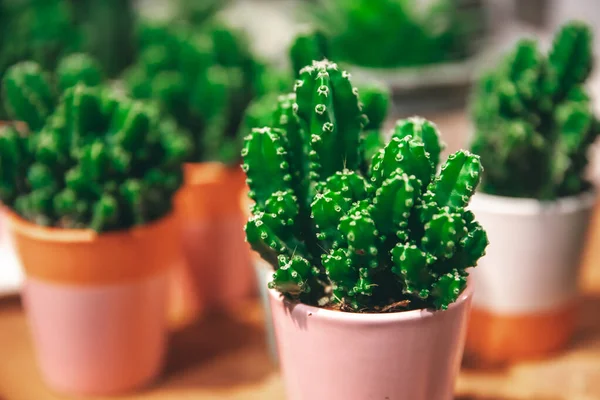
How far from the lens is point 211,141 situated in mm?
998

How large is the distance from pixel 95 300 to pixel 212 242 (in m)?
0.25

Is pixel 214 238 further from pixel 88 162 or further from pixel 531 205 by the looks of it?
pixel 531 205

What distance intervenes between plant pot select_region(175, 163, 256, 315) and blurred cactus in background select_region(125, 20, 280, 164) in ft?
0.11

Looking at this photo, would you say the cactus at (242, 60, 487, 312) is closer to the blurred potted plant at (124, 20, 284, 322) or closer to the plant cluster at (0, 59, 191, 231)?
the plant cluster at (0, 59, 191, 231)

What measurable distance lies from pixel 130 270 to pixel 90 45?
644 millimetres

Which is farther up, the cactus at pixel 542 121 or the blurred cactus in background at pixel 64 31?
the blurred cactus in background at pixel 64 31

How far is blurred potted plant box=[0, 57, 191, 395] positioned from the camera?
0.78 meters

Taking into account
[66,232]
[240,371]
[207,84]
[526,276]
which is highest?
[207,84]

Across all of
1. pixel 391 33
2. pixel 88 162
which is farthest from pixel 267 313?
pixel 391 33

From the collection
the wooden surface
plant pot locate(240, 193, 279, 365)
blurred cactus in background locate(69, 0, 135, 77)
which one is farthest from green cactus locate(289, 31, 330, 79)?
blurred cactus in background locate(69, 0, 135, 77)

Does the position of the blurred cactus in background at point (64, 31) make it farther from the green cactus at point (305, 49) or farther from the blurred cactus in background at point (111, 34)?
the green cactus at point (305, 49)

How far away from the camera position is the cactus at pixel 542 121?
2.68ft

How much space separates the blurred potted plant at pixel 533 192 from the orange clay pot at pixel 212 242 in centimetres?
34

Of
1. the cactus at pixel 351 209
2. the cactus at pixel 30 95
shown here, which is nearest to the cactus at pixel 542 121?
the cactus at pixel 351 209
